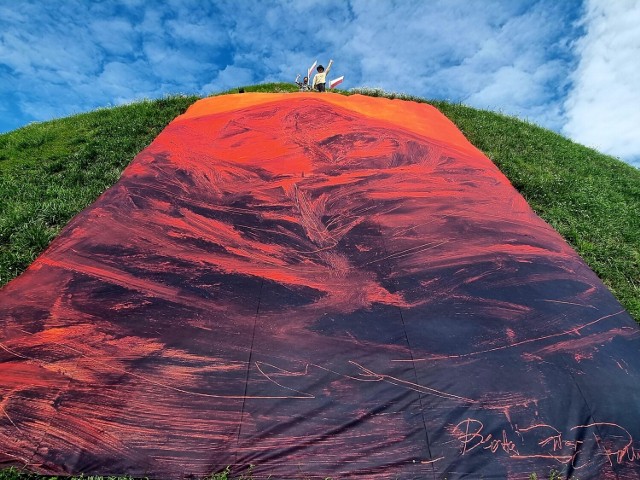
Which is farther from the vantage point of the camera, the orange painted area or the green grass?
the orange painted area

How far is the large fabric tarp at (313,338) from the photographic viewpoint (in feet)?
11.5

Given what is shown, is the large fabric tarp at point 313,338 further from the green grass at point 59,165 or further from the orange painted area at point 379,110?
the orange painted area at point 379,110

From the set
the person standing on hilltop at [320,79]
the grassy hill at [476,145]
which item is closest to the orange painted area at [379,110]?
the grassy hill at [476,145]

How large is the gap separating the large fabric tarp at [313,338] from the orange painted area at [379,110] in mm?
2117

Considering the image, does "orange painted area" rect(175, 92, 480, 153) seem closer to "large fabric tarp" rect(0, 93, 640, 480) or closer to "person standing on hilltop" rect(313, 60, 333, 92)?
"large fabric tarp" rect(0, 93, 640, 480)

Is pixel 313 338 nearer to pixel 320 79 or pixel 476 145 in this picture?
pixel 476 145

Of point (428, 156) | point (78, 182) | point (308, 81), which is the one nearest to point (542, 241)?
point (428, 156)

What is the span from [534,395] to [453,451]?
102cm

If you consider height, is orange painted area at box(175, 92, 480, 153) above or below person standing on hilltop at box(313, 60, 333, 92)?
below

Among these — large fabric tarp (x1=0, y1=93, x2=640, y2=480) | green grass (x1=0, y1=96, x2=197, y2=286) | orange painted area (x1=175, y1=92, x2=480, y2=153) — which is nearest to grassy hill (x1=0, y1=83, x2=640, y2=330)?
green grass (x1=0, y1=96, x2=197, y2=286)

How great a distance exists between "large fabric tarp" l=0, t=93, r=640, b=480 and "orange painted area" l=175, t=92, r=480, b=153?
212 centimetres

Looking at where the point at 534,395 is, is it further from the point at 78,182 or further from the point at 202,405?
the point at 78,182

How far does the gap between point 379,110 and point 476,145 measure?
2.36 m

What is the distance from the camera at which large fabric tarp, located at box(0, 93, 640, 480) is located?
11.5 feet
